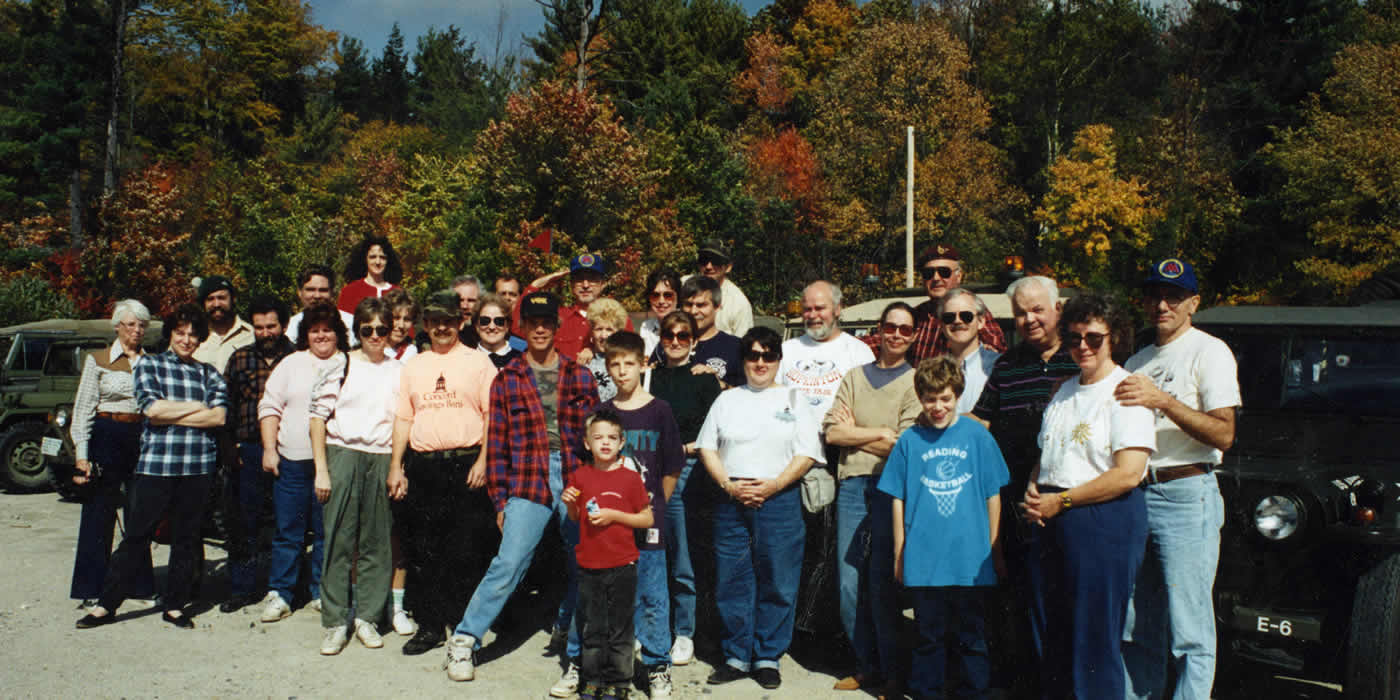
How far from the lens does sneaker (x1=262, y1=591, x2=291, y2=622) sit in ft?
21.3

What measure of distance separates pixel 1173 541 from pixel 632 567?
2.53 meters

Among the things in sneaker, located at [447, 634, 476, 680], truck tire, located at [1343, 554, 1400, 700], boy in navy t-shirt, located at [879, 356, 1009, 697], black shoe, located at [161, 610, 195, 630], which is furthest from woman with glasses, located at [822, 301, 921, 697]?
black shoe, located at [161, 610, 195, 630]

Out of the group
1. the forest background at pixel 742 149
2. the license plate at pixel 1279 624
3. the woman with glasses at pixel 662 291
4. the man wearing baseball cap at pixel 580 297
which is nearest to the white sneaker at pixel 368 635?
the man wearing baseball cap at pixel 580 297

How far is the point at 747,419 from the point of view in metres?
5.38

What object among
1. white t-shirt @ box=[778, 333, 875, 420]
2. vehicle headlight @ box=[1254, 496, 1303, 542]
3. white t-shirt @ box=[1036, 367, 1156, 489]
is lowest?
vehicle headlight @ box=[1254, 496, 1303, 542]

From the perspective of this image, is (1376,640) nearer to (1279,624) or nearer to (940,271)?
(1279,624)

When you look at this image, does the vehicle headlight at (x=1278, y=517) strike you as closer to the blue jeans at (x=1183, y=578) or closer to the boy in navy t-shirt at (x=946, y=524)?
the blue jeans at (x=1183, y=578)

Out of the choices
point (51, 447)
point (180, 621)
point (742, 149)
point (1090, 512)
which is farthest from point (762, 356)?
point (742, 149)

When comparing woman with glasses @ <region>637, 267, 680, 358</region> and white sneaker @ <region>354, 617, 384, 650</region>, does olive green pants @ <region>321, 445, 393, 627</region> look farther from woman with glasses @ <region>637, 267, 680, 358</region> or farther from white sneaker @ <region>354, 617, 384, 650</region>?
woman with glasses @ <region>637, 267, 680, 358</region>

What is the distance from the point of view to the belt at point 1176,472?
4.40 m

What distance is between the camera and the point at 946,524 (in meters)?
4.70

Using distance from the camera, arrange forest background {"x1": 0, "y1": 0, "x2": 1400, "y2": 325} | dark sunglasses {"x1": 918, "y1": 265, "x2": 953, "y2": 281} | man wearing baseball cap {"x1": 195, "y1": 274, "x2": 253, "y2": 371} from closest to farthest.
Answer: dark sunglasses {"x1": 918, "y1": 265, "x2": 953, "y2": 281}
man wearing baseball cap {"x1": 195, "y1": 274, "x2": 253, "y2": 371}
forest background {"x1": 0, "y1": 0, "x2": 1400, "y2": 325}

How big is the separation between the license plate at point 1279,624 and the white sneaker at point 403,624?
4631 mm

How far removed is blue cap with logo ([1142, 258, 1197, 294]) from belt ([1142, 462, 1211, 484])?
0.80 meters
